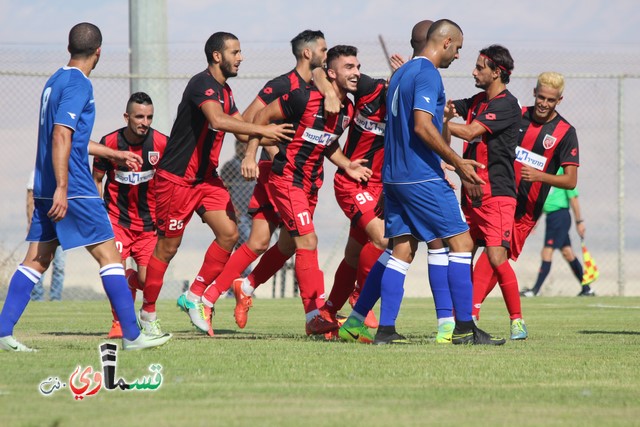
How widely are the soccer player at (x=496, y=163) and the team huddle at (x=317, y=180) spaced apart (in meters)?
0.01

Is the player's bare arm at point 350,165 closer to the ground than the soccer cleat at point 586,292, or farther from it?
farther from it

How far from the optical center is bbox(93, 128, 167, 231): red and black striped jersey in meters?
10.1

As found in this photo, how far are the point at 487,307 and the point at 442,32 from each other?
770cm

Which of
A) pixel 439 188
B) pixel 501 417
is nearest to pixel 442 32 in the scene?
pixel 439 188

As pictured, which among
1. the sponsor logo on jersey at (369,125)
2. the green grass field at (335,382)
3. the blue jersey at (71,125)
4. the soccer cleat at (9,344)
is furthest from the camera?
the sponsor logo on jersey at (369,125)

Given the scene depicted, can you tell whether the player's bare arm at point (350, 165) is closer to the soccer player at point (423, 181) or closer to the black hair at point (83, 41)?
the soccer player at point (423, 181)

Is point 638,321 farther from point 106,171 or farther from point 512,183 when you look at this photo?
point 106,171

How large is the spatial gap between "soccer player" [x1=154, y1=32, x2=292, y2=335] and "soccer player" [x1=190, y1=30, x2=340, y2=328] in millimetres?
145

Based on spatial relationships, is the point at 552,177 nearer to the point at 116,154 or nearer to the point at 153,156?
the point at 153,156

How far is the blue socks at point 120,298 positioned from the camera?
738 cm

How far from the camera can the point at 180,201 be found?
953 cm

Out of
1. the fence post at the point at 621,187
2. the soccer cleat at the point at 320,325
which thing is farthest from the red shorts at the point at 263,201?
the fence post at the point at 621,187

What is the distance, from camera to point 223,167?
18125mm

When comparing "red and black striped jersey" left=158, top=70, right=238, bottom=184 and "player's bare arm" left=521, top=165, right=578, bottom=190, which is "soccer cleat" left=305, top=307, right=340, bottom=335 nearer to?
"red and black striped jersey" left=158, top=70, right=238, bottom=184
